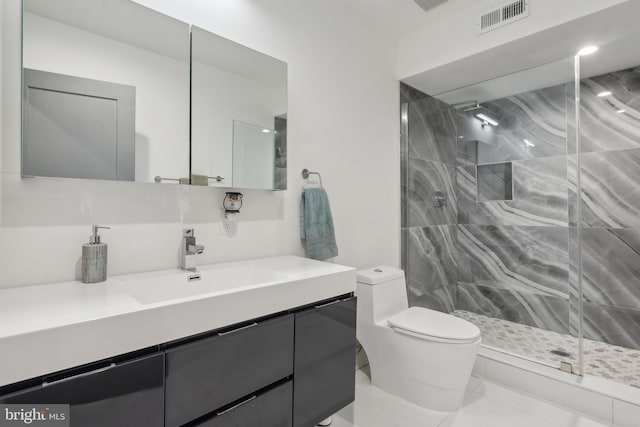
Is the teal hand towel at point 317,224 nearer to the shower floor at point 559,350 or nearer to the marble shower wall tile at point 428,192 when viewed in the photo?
the marble shower wall tile at point 428,192

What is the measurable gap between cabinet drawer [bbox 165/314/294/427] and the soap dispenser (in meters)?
0.48

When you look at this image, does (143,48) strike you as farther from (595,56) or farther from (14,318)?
(595,56)

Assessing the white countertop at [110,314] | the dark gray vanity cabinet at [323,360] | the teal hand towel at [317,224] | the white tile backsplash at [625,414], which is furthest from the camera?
the teal hand towel at [317,224]

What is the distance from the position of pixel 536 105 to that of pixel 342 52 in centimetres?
156

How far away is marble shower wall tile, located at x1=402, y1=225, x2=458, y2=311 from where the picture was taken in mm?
2689

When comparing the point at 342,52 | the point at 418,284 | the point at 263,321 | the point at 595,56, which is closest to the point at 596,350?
the point at 418,284

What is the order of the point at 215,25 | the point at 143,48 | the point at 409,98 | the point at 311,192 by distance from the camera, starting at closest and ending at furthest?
the point at 143,48 → the point at 215,25 → the point at 311,192 → the point at 409,98

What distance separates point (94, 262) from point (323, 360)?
3.18ft

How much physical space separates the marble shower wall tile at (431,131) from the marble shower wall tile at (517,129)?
10 centimetres

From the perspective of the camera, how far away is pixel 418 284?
2748 mm

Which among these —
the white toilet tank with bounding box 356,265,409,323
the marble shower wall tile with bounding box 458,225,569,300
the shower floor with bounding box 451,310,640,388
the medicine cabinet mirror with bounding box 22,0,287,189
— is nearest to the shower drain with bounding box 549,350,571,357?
the shower floor with bounding box 451,310,640,388

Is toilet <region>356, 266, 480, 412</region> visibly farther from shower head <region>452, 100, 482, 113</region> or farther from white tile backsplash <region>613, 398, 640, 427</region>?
shower head <region>452, 100, 482, 113</region>

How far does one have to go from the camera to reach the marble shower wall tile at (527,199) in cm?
244

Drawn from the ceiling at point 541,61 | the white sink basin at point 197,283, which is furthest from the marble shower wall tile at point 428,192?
the white sink basin at point 197,283
